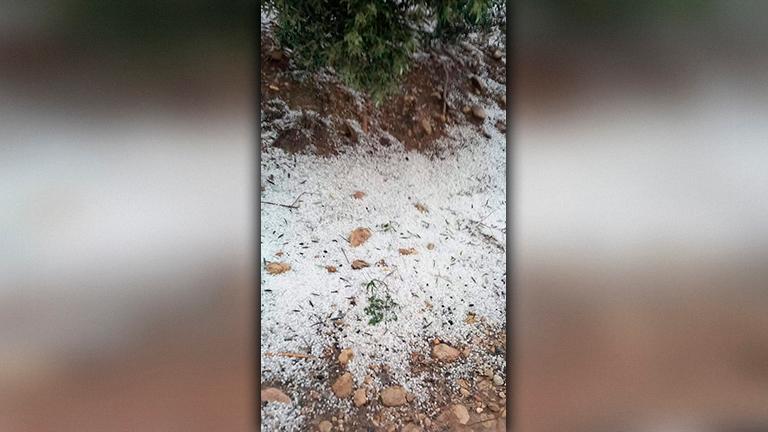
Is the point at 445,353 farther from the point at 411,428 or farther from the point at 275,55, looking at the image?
the point at 275,55

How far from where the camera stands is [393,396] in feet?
4.48

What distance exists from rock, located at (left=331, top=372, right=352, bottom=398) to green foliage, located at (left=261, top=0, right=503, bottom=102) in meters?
0.79

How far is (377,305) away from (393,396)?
0.26m

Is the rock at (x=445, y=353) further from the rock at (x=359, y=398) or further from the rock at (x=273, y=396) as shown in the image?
Answer: the rock at (x=273, y=396)

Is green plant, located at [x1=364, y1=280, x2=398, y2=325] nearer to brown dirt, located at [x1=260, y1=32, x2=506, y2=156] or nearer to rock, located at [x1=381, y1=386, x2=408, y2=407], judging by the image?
rock, located at [x1=381, y1=386, x2=408, y2=407]

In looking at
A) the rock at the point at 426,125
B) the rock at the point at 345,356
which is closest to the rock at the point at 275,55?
the rock at the point at 426,125

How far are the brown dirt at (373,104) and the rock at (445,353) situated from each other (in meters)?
0.57
